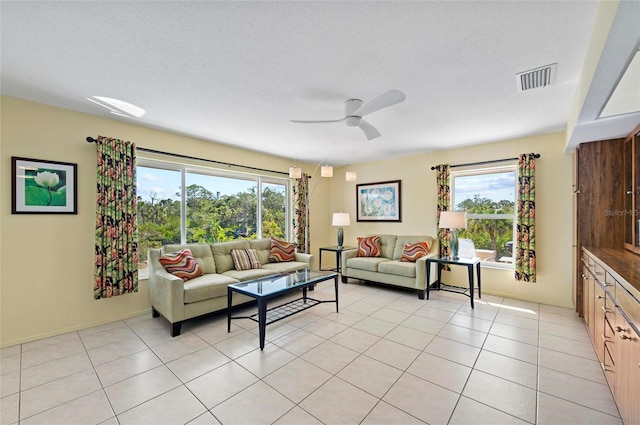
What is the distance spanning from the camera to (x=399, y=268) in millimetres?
4176

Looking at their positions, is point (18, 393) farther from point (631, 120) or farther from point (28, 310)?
point (631, 120)

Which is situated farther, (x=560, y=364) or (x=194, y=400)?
(x=560, y=364)

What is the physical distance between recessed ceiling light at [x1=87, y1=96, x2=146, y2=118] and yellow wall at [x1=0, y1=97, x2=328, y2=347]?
36 cm

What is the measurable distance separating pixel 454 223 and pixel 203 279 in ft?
11.6

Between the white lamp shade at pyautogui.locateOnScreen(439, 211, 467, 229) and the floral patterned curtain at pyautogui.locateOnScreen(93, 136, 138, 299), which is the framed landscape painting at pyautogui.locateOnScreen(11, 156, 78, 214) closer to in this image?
the floral patterned curtain at pyautogui.locateOnScreen(93, 136, 138, 299)

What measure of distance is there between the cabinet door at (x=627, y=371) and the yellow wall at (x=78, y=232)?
2.46 meters

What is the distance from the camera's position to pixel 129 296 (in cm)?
333

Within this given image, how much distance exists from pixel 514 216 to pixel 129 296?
18.0ft

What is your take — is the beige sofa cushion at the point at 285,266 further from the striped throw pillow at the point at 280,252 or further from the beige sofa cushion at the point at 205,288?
the beige sofa cushion at the point at 205,288

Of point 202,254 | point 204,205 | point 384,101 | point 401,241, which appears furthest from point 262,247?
point 384,101

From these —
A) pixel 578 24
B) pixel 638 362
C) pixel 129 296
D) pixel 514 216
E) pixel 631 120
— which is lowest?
pixel 129 296

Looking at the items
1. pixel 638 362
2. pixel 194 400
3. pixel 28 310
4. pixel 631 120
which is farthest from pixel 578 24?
pixel 28 310

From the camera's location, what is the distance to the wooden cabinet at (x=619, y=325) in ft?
4.47

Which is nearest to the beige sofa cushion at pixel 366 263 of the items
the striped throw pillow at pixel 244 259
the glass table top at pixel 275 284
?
the glass table top at pixel 275 284
